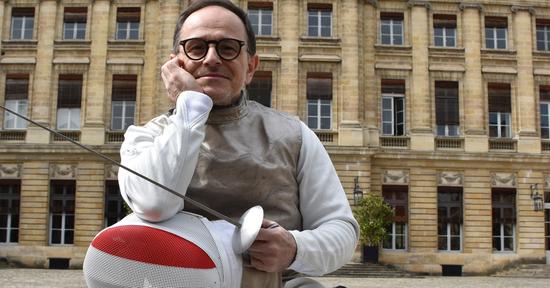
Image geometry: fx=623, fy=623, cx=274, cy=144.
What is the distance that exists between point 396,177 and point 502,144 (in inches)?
143

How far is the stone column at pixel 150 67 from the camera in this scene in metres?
19.7

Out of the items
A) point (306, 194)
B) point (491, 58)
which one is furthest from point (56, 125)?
point (306, 194)

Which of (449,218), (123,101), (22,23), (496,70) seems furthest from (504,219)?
(22,23)

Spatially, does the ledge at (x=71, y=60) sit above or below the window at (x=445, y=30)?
below

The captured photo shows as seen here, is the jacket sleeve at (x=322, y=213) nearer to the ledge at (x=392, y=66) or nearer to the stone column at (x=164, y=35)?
the stone column at (x=164, y=35)

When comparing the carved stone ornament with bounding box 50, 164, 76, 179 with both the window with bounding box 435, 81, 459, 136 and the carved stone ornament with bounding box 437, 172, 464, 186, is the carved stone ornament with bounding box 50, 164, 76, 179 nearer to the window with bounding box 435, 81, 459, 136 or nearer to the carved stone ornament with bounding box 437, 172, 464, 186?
the carved stone ornament with bounding box 437, 172, 464, 186

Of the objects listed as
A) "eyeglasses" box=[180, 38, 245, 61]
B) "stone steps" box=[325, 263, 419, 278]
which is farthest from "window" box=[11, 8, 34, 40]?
"eyeglasses" box=[180, 38, 245, 61]

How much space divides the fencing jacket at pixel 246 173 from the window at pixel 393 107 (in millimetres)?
18596

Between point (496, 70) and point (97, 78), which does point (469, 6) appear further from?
point (97, 78)

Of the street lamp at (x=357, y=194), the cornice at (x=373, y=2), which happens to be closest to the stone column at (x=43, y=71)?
the street lamp at (x=357, y=194)

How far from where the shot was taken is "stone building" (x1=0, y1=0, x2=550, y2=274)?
19109 millimetres

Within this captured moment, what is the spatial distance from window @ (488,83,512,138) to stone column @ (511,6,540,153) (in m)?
0.30

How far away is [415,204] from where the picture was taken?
19375 millimetres

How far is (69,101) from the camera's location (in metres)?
19.9
